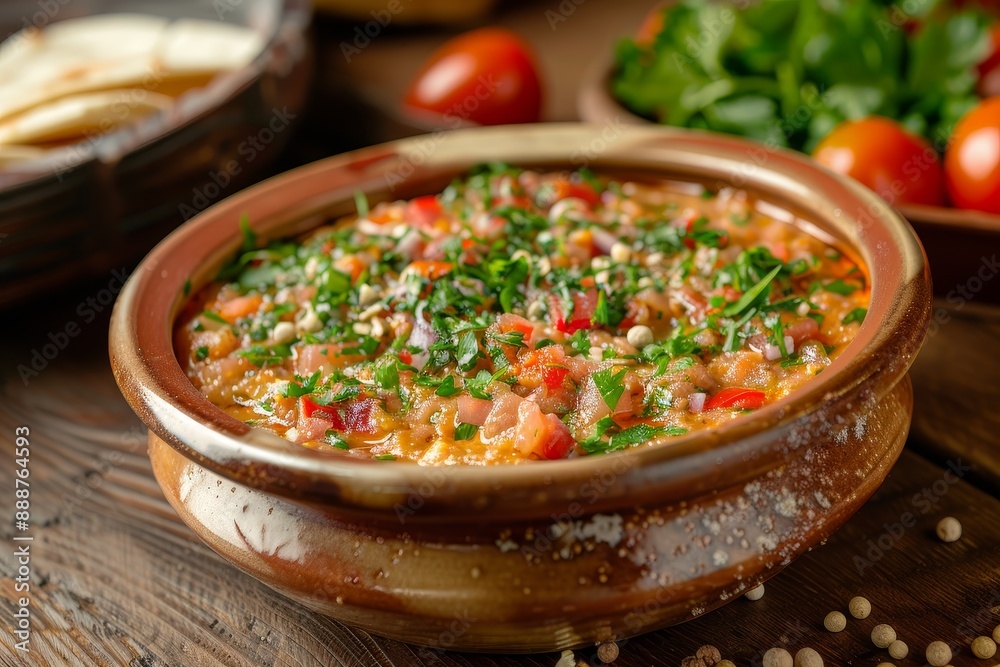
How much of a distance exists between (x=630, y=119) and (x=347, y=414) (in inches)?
94.8

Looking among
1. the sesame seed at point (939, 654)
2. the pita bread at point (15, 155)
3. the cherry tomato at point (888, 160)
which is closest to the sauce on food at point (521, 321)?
the sesame seed at point (939, 654)

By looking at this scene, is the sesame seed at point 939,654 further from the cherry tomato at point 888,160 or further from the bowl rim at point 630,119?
the cherry tomato at point 888,160

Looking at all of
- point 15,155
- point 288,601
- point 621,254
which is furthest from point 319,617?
point 15,155

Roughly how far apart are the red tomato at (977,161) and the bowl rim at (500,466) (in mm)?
977

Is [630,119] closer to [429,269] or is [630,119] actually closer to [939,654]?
[429,269]

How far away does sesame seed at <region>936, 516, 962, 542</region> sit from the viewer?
273 centimetres

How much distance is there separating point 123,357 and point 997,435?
2.53 m

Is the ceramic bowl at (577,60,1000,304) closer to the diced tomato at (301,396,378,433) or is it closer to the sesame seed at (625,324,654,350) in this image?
the sesame seed at (625,324,654,350)

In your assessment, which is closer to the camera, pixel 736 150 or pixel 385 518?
pixel 385 518

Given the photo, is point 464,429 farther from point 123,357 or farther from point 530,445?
point 123,357

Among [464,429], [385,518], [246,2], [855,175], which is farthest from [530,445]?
[246,2]

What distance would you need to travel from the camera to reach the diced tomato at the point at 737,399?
235 cm

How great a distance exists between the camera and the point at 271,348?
9.33 ft

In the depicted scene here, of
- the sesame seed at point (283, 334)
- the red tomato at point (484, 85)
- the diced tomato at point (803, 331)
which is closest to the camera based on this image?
the diced tomato at point (803, 331)
